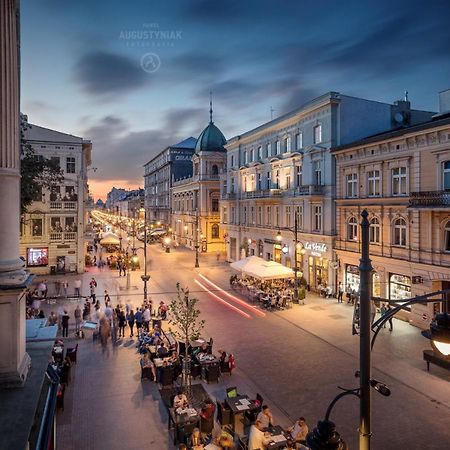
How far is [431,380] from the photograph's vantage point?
15.8m

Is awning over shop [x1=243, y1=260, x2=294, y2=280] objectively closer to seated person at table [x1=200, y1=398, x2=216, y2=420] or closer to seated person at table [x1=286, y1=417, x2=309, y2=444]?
seated person at table [x1=200, y1=398, x2=216, y2=420]

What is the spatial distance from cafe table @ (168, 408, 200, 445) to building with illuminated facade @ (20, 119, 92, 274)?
108 feet

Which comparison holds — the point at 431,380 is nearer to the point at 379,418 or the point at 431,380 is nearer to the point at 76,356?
the point at 379,418

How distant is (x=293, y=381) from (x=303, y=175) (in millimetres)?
22898

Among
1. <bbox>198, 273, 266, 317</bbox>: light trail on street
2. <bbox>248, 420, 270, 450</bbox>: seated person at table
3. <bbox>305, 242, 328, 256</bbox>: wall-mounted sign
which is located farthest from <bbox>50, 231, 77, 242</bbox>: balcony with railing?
<bbox>248, 420, 270, 450</bbox>: seated person at table

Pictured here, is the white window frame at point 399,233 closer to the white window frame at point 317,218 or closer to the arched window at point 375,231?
the arched window at point 375,231

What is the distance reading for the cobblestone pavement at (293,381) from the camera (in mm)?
12070

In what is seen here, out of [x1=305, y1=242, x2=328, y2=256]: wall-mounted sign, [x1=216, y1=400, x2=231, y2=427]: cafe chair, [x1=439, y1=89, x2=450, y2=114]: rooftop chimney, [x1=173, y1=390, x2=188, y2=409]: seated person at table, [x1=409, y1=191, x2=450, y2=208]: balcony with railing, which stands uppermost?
[x1=439, y1=89, x2=450, y2=114]: rooftop chimney

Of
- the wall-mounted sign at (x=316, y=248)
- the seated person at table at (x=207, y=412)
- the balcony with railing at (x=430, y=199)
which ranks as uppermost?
the balcony with railing at (x=430, y=199)

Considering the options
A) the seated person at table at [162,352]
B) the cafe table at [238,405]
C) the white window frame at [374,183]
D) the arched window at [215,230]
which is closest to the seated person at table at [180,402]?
the cafe table at [238,405]

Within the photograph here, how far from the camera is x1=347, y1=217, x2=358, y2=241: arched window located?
96.6 ft

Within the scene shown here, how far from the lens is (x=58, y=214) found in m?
41.2

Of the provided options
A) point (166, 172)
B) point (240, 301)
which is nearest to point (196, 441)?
point (240, 301)

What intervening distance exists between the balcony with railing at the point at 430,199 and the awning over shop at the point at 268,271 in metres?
9.85
